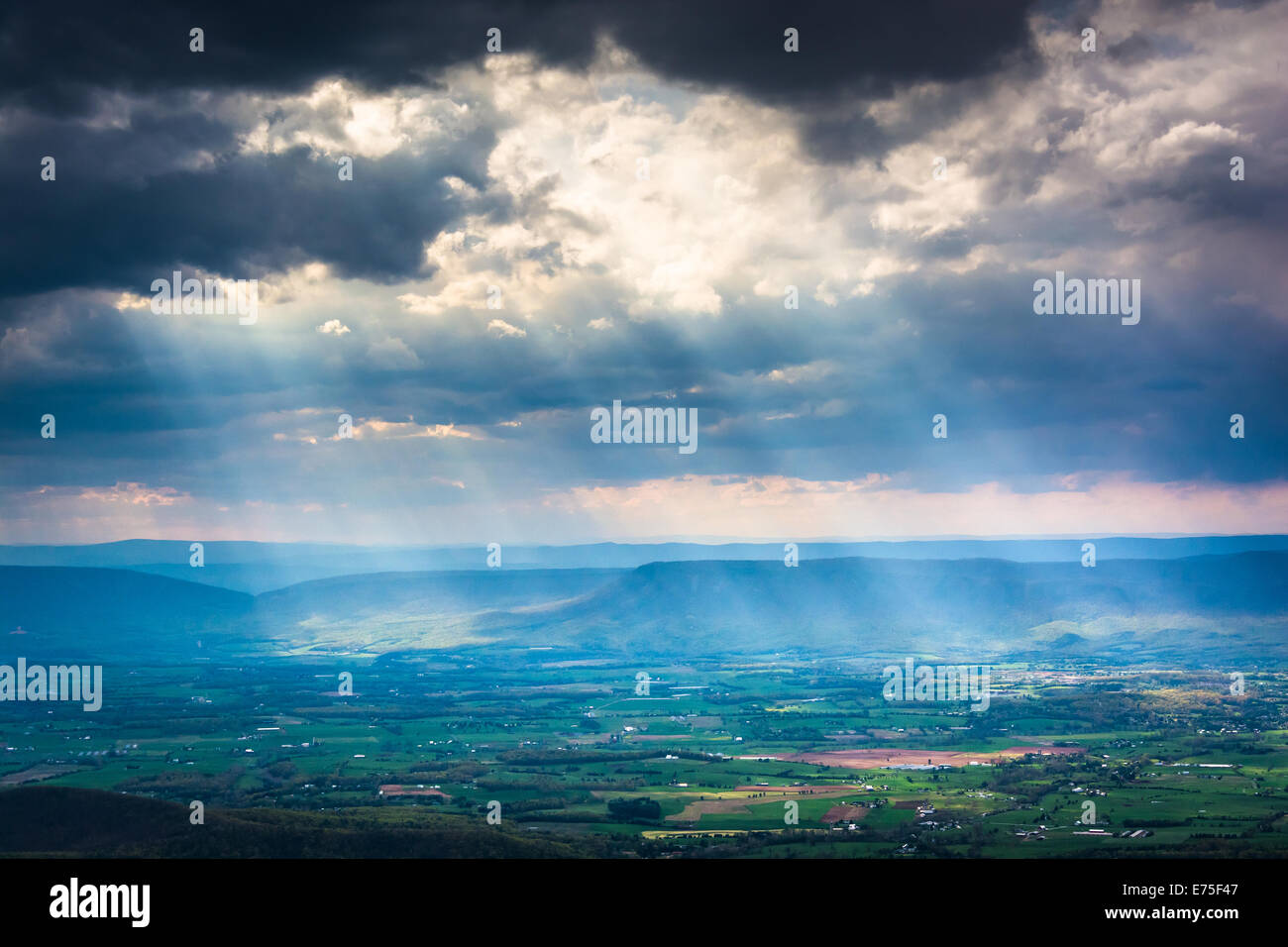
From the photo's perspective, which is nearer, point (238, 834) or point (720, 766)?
point (238, 834)

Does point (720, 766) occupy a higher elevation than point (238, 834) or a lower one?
lower

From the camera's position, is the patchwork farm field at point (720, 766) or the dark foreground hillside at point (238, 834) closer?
the dark foreground hillside at point (238, 834)

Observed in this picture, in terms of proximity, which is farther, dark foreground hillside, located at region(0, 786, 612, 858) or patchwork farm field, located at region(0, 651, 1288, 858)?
patchwork farm field, located at region(0, 651, 1288, 858)

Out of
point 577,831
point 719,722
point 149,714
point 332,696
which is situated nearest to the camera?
point 577,831

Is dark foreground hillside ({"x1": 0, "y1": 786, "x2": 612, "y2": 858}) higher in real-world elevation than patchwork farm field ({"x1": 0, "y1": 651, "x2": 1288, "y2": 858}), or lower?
higher

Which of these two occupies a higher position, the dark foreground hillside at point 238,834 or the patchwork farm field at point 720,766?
the dark foreground hillside at point 238,834

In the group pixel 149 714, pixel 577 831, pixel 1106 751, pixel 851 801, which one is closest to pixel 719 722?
pixel 1106 751
